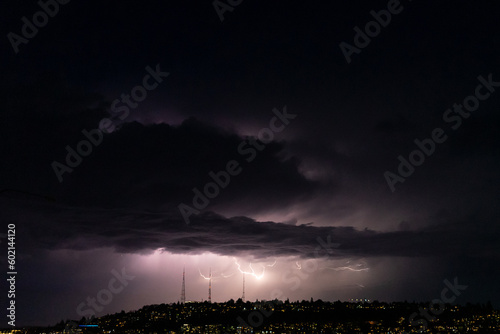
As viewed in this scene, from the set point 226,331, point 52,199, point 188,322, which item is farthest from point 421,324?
point 52,199

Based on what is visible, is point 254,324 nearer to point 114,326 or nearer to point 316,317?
point 316,317

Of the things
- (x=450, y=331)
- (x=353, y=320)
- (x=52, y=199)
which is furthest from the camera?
(x=353, y=320)

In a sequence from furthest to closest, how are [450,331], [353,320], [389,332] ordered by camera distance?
[353,320] → [389,332] → [450,331]

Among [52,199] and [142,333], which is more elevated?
[52,199]

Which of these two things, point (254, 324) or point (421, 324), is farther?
point (254, 324)

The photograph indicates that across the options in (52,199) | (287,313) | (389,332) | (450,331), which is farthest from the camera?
(287,313)

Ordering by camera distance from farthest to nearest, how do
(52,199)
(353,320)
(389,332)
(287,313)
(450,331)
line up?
(287,313), (353,320), (389,332), (450,331), (52,199)

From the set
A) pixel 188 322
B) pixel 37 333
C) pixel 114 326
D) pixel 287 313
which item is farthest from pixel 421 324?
pixel 37 333

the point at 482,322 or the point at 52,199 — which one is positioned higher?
the point at 52,199

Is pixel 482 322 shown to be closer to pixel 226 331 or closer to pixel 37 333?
pixel 226 331
